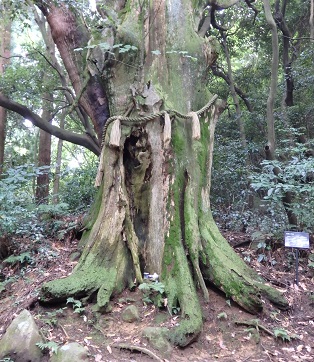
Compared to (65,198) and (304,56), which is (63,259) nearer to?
(65,198)

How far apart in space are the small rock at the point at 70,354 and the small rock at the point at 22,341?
19cm

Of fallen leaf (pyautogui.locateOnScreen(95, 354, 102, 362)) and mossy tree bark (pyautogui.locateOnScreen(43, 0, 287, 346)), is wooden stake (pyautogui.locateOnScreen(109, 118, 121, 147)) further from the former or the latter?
fallen leaf (pyautogui.locateOnScreen(95, 354, 102, 362))

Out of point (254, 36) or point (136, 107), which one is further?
point (254, 36)

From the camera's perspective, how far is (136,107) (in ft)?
16.6

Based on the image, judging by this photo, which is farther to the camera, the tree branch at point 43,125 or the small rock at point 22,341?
the tree branch at point 43,125

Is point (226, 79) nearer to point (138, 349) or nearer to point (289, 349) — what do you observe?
point (289, 349)

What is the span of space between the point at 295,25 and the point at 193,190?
9.91 m

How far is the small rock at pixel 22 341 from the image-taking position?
327 cm

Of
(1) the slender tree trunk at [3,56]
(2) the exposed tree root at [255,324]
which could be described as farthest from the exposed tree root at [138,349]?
(1) the slender tree trunk at [3,56]

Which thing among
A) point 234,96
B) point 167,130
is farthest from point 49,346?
point 234,96

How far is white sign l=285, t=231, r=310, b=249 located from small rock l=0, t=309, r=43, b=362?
3.39 m

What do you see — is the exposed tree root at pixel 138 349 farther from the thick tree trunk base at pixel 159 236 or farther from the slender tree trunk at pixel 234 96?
the slender tree trunk at pixel 234 96

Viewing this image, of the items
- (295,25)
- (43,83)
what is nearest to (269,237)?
(43,83)

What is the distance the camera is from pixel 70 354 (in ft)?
10.7
